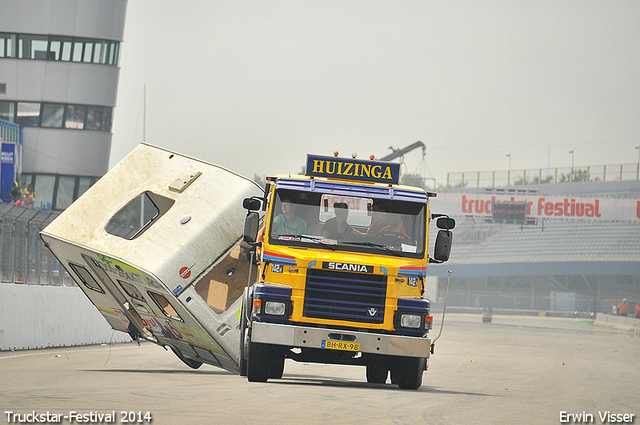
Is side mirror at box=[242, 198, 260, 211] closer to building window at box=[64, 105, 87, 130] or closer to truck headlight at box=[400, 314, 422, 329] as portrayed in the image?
truck headlight at box=[400, 314, 422, 329]

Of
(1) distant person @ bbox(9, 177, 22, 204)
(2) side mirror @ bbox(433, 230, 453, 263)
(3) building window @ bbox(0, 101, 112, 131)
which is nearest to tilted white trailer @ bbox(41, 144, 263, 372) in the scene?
(2) side mirror @ bbox(433, 230, 453, 263)

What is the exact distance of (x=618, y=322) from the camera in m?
54.7

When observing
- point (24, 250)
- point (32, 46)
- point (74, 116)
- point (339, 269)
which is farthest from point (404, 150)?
point (339, 269)

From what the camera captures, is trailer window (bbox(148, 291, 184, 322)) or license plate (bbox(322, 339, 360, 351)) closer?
license plate (bbox(322, 339, 360, 351))

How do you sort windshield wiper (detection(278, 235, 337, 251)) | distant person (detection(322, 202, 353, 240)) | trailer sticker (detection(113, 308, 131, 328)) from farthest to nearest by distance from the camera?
1. trailer sticker (detection(113, 308, 131, 328))
2. distant person (detection(322, 202, 353, 240))
3. windshield wiper (detection(278, 235, 337, 251))

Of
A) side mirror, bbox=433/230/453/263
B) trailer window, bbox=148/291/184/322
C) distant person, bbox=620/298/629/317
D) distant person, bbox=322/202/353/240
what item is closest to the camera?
distant person, bbox=322/202/353/240

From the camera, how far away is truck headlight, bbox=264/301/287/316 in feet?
38.0


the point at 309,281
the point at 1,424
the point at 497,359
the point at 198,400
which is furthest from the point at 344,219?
the point at 497,359

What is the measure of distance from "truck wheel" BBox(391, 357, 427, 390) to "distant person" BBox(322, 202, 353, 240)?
2.19m

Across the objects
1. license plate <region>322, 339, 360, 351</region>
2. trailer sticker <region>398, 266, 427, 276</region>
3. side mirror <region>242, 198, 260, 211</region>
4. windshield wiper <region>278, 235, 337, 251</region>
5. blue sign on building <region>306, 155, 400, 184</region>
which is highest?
blue sign on building <region>306, 155, 400, 184</region>

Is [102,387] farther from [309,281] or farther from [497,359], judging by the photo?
[497,359]

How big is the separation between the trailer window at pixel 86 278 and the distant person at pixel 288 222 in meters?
3.88

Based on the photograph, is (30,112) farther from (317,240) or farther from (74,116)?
(317,240)

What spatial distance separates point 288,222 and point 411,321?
2.12 meters
